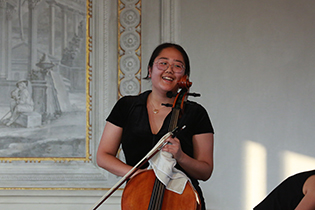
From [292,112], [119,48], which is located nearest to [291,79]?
[292,112]

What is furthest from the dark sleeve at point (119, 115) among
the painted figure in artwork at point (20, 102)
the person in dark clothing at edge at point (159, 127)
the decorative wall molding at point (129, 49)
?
the painted figure in artwork at point (20, 102)

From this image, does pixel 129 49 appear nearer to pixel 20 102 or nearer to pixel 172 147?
pixel 20 102

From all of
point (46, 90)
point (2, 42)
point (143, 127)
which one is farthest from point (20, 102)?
point (143, 127)

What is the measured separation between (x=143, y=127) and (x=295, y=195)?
0.67m

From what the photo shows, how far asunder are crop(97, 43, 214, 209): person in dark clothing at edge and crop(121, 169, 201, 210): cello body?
0.67 ft

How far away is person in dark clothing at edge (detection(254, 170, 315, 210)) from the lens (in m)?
1.27

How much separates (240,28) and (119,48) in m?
0.97

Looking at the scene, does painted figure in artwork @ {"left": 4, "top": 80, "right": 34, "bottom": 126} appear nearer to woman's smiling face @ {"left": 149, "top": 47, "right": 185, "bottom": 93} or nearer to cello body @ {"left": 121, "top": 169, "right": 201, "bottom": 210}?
woman's smiling face @ {"left": 149, "top": 47, "right": 185, "bottom": 93}

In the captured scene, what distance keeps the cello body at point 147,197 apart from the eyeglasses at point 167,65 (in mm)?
516

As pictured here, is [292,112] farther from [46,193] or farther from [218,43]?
[46,193]

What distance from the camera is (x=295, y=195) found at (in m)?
1.40

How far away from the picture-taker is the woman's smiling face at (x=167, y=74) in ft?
5.16

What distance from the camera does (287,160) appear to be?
2.80 metres

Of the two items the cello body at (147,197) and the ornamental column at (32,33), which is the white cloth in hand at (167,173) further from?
the ornamental column at (32,33)
